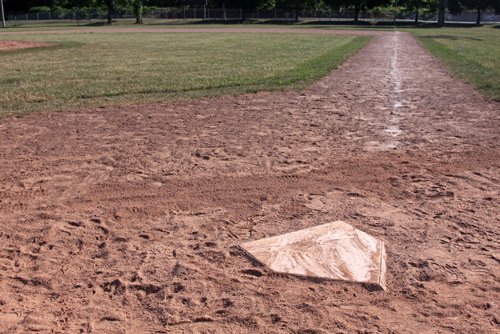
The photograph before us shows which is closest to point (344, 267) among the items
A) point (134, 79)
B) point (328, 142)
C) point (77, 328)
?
point (77, 328)

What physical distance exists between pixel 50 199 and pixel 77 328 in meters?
2.10

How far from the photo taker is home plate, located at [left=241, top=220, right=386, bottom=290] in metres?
3.08

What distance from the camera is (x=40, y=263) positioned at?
3.23 metres

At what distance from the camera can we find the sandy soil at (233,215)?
2697 millimetres

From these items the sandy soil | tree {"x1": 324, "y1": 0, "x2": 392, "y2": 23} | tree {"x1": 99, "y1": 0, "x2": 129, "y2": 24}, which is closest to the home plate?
the sandy soil

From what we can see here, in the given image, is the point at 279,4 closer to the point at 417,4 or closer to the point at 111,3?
the point at 417,4

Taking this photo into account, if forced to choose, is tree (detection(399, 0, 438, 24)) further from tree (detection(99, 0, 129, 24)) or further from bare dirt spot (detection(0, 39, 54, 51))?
bare dirt spot (detection(0, 39, 54, 51))

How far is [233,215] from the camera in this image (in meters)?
4.02

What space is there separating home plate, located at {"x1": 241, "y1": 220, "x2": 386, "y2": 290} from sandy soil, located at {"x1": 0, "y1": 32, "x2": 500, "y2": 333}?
10cm

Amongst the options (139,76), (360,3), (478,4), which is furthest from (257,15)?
(139,76)

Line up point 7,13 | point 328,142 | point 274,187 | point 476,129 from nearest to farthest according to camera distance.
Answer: point 274,187 → point 328,142 → point 476,129 → point 7,13

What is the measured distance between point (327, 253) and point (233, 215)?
1009 millimetres

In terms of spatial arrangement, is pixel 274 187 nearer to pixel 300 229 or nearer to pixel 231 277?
pixel 300 229

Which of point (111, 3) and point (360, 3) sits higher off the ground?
point (360, 3)
